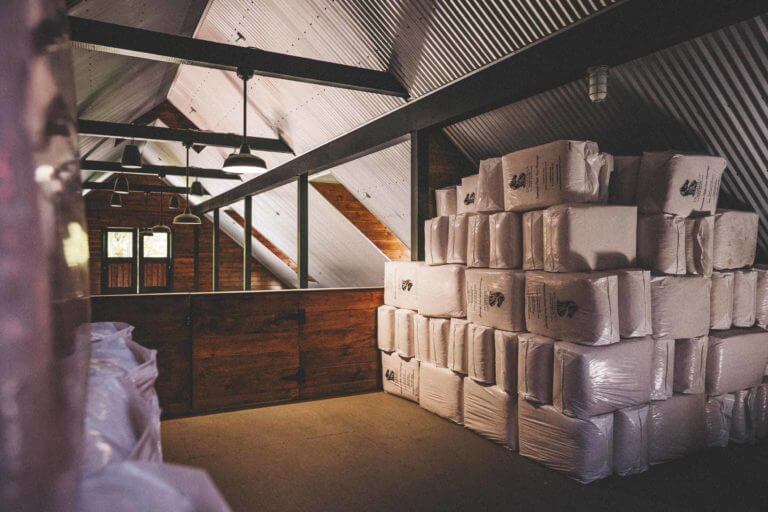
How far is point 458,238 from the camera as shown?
4164 millimetres

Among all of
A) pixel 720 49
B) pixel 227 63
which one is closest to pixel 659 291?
pixel 720 49

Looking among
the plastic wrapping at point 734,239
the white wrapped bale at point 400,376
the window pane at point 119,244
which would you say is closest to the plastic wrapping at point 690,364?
the plastic wrapping at point 734,239

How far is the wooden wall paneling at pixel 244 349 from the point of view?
4.54 metres

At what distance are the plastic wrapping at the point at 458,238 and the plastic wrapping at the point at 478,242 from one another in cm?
11

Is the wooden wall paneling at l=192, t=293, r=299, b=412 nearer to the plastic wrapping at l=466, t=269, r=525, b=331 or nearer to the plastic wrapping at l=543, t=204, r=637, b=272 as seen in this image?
the plastic wrapping at l=466, t=269, r=525, b=331

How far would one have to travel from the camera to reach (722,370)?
11.3ft

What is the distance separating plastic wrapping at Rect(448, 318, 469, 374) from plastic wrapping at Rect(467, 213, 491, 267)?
1.57 ft

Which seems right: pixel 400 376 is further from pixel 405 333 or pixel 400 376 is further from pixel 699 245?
pixel 699 245

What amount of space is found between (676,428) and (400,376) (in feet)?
7.67

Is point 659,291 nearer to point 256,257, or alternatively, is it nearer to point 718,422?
point 718,422

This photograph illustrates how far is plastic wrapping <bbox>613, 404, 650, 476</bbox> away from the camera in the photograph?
3.08m

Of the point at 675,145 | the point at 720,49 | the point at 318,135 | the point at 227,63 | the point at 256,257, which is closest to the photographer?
the point at 720,49

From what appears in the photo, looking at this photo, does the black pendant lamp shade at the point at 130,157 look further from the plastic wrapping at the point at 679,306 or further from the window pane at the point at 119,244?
the window pane at the point at 119,244

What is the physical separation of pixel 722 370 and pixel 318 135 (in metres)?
5.26
